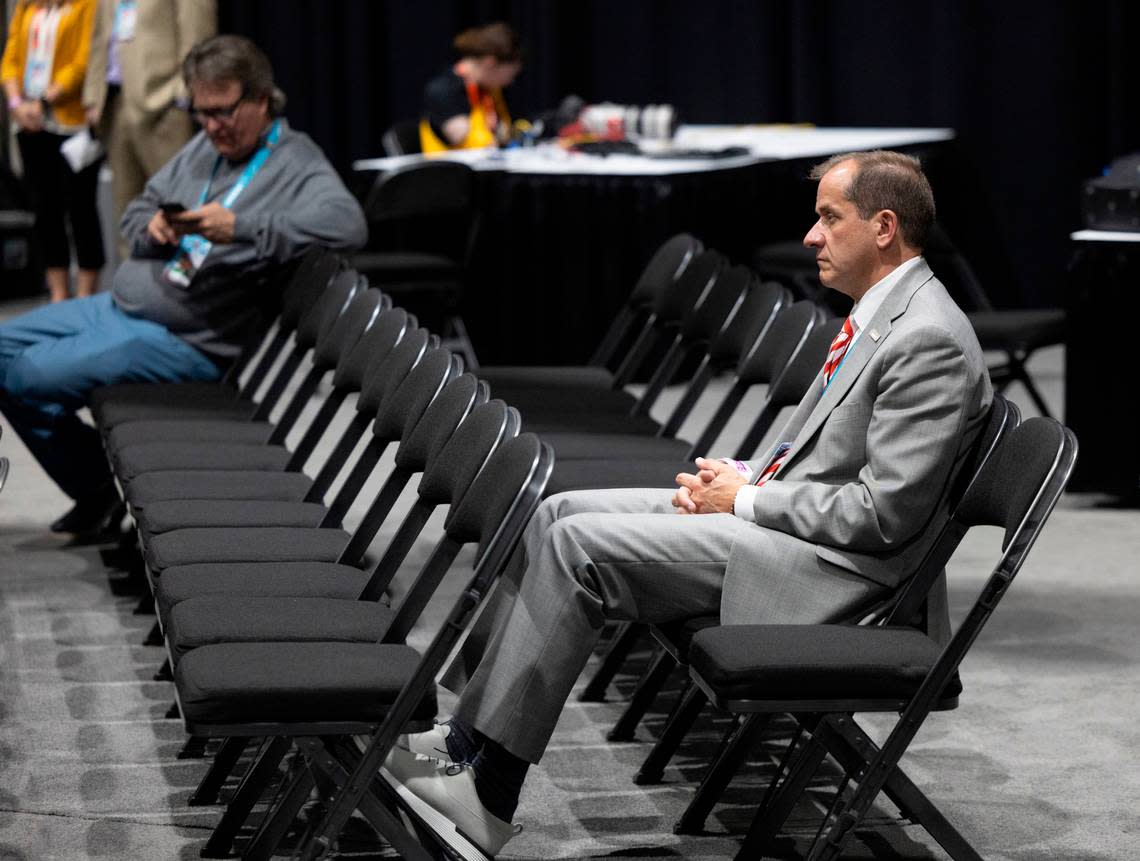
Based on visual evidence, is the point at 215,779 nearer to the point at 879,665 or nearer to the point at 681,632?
the point at 681,632

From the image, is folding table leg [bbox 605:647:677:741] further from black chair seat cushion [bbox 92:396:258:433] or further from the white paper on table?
the white paper on table

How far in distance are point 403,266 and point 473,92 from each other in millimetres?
1559

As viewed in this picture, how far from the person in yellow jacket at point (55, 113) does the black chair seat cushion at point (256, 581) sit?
5816 mm

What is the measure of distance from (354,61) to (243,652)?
8292 mm

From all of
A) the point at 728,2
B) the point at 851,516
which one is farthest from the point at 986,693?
the point at 728,2

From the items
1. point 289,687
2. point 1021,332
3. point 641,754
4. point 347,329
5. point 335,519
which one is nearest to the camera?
point 289,687

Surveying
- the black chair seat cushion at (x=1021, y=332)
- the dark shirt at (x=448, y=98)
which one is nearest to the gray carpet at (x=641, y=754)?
the black chair seat cushion at (x=1021, y=332)

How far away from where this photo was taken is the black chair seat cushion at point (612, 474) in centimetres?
422

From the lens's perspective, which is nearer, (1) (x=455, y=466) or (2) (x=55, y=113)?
(1) (x=455, y=466)

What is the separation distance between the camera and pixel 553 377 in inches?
221

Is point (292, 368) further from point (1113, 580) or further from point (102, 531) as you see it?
point (1113, 580)

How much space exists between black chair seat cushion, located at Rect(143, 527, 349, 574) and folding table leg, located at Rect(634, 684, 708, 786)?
719mm

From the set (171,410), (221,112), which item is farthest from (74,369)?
(221,112)

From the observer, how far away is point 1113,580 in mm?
5176
